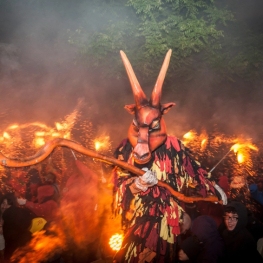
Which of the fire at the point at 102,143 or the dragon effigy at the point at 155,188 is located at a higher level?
the fire at the point at 102,143

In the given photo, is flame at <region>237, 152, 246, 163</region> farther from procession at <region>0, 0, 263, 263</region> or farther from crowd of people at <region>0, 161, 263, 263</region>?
crowd of people at <region>0, 161, 263, 263</region>

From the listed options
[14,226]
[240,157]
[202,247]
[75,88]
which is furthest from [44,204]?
[75,88]

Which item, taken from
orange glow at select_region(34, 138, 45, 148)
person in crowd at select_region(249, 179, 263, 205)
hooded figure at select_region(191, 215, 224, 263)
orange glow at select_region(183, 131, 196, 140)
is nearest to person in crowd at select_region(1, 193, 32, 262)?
orange glow at select_region(34, 138, 45, 148)

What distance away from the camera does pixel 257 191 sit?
5367 millimetres

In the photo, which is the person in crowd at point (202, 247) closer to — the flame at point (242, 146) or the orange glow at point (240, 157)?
the orange glow at point (240, 157)

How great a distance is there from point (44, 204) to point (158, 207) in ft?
10.1

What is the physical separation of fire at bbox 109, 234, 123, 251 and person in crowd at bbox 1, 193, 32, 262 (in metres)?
1.55

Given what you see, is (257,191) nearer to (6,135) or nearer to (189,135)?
(189,135)

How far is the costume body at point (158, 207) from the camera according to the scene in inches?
117

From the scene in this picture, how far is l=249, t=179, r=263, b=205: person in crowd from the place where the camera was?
5.25 meters

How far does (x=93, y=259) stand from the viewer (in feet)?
14.3

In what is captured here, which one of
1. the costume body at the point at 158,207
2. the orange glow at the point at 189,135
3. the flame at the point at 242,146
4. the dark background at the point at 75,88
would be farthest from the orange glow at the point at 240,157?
the costume body at the point at 158,207

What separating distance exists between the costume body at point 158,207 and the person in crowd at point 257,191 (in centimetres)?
284

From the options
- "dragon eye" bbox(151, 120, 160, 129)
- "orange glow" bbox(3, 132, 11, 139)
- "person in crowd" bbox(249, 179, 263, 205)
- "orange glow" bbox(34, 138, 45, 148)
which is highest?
"orange glow" bbox(3, 132, 11, 139)
